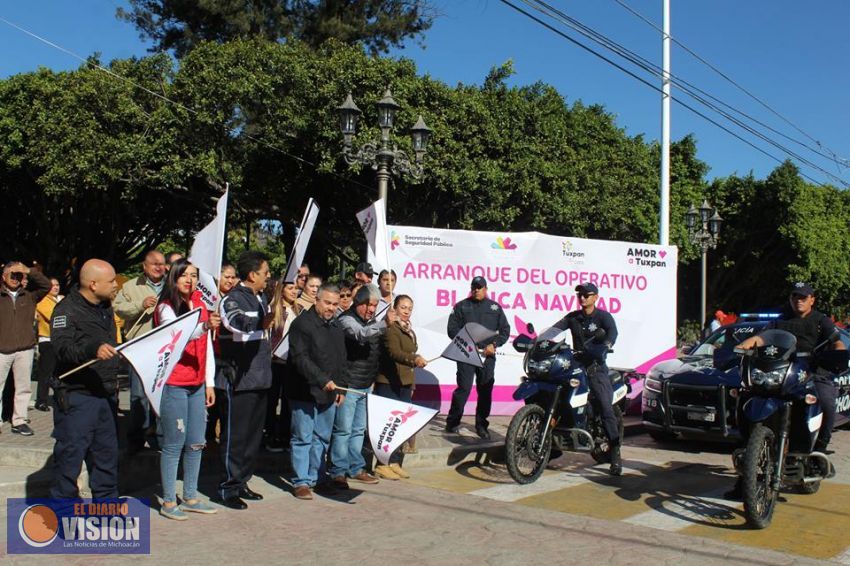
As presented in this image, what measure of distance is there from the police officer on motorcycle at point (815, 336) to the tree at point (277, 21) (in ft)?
70.4

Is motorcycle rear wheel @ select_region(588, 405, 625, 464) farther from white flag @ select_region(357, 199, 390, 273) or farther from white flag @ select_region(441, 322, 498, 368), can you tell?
white flag @ select_region(357, 199, 390, 273)

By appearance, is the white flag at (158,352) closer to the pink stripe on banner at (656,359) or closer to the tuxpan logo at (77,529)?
the tuxpan logo at (77,529)

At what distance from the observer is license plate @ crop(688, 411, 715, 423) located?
9031mm

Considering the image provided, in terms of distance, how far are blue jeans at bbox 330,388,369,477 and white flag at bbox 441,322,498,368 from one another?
67.5 inches

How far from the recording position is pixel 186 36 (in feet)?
86.0

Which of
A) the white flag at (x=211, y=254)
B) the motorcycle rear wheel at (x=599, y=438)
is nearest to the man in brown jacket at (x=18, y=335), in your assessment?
the white flag at (x=211, y=254)

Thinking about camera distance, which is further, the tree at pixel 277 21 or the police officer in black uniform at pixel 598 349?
the tree at pixel 277 21

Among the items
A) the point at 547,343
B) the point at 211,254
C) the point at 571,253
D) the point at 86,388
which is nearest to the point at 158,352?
the point at 86,388

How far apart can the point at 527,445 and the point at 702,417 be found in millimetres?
2994

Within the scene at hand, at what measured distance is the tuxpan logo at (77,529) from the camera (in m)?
4.94

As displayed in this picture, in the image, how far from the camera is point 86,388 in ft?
16.7

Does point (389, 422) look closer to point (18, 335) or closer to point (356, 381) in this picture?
point (356, 381)

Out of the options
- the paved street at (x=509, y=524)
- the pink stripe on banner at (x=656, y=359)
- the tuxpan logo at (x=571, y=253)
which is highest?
the tuxpan logo at (x=571, y=253)

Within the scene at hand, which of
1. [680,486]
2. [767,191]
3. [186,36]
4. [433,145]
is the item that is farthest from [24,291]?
[767,191]
